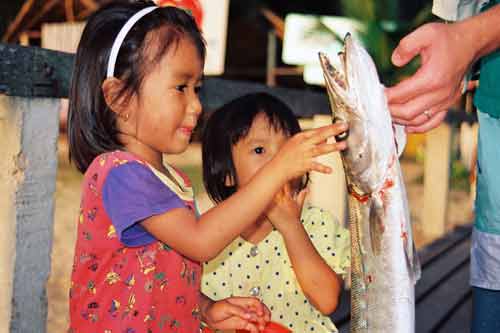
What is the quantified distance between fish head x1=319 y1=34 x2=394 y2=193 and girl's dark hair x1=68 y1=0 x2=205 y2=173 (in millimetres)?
602

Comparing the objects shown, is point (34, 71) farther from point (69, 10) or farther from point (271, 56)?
point (271, 56)

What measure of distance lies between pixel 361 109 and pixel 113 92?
0.80m

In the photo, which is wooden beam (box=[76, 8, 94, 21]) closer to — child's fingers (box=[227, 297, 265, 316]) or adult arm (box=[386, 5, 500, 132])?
child's fingers (box=[227, 297, 265, 316])

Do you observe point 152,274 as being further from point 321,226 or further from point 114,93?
point 321,226

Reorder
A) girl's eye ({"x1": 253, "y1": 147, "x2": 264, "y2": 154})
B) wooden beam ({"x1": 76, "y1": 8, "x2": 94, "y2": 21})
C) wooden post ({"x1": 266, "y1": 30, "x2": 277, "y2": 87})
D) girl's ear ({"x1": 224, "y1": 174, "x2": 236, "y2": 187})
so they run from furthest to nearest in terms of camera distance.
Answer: wooden post ({"x1": 266, "y1": 30, "x2": 277, "y2": 87}), wooden beam ({"x1": 76, "y1": 8, "x2": 94, "y2": 21}), girl's ear ({"x1": 224, "y1": 174, "x2": 236, "y2": 187}), girl's eye ({"x1": 253, "y1": 147, "x2": 264, "y2": 154})

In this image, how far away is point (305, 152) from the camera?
6.06ft

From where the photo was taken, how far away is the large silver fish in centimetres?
174

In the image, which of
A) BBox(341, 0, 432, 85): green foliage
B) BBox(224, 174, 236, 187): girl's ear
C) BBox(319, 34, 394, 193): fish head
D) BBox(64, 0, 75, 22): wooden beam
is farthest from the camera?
BBox(341, 0, 432, 85): green foliage

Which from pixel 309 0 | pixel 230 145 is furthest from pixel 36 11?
pixel 309 0

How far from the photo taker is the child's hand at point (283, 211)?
7.80 feet

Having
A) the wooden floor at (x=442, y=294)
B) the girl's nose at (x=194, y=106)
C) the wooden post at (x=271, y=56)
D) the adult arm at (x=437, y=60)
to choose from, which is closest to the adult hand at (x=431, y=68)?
the adult arm at (x=437, y=60)

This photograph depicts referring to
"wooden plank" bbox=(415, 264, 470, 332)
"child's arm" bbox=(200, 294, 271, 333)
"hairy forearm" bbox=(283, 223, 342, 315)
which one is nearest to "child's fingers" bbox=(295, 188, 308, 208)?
"hairy forearm" bbox=(283, 223, 342, 315)

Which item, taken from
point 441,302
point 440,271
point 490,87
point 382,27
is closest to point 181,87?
point 490,87

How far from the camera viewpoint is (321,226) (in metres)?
2.73
